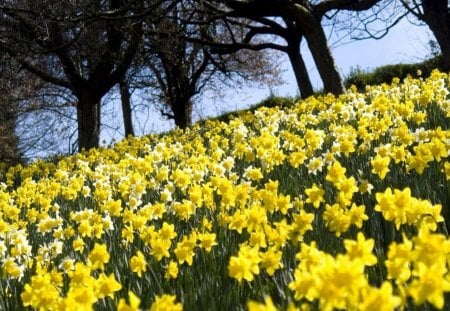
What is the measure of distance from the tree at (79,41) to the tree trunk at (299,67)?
443 centimetres

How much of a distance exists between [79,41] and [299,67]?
243 inches

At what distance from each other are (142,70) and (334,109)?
1371 cm

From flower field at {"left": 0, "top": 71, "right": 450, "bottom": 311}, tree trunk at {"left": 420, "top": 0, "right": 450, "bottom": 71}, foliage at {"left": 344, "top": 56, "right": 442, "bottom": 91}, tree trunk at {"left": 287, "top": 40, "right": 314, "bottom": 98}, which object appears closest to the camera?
flower field at {"left": 0, "top": 71, "right": 450, "bottom": 311}

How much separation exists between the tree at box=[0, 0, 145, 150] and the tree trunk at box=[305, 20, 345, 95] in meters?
3.71

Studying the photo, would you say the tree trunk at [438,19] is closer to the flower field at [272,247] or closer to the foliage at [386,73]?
the foliage at [386,73]

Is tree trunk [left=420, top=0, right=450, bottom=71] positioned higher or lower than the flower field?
higher

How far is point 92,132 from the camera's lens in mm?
13750

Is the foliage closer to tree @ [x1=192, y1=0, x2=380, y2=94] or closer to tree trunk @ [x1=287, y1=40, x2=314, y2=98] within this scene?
tree trunk @ [x1=287, y1=40, x2=314, y2=98]

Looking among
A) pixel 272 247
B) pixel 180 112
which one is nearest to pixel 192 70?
pixel 180 112

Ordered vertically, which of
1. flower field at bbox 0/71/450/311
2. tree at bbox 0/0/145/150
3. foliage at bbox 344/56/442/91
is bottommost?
flower field at bbox 0/71/450/311

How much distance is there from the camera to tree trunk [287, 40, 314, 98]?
51.7 feet

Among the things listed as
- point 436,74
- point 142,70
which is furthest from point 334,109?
point 142,70

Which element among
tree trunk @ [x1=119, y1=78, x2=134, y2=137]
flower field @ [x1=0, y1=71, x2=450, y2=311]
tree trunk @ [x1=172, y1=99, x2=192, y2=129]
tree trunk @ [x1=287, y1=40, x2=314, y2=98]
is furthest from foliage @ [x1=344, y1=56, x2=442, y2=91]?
flower field @ [x1=0, y1=71, x2=450, y2=311]

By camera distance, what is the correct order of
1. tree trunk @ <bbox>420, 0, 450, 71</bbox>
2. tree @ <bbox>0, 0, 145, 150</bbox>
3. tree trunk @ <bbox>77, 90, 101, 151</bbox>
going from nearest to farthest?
tree @ <bbox>0, 0, 145, 150</bbox>, tree trunk @ <bbox>77, 90, 101, 151</bbox>, tree trunk @ <bbox>420, 0, 450, 71</bbox>
